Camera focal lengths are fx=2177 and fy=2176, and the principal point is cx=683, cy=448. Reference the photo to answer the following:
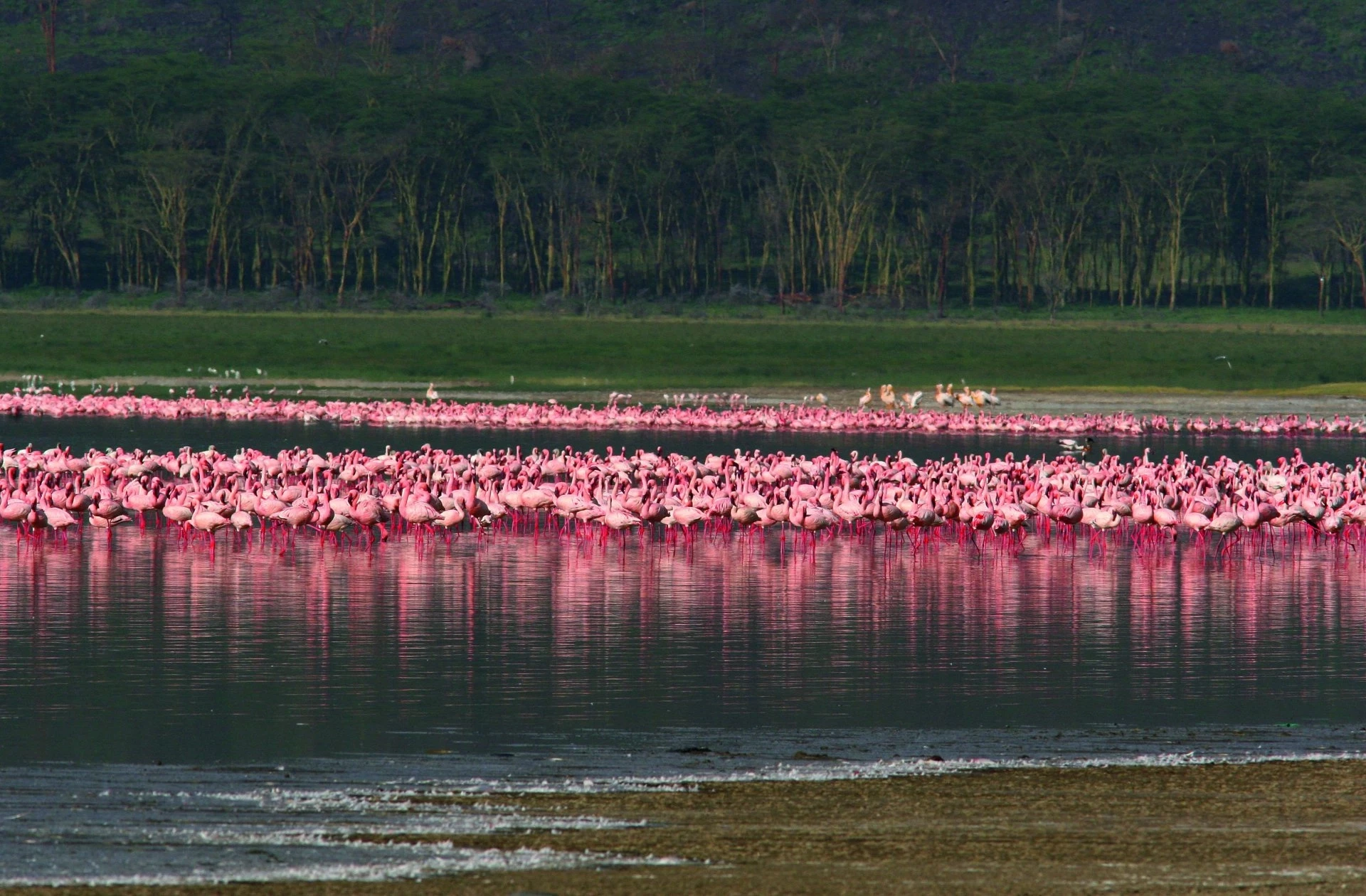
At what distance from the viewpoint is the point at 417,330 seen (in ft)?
243

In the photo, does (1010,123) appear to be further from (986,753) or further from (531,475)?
(986,753)

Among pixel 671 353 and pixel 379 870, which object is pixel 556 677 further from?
pixel 671 353

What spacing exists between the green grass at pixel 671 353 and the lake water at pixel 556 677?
3475cm

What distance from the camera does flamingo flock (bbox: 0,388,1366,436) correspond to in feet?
128

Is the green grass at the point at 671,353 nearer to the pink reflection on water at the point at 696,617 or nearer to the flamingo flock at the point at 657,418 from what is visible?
the flamingo flock at the point at 657,418

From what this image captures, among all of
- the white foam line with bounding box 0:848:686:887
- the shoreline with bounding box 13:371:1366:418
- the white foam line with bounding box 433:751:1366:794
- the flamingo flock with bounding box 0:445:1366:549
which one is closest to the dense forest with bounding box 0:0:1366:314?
the shoreline with bounding box 13:371:1366:418

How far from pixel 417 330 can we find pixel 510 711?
63.5 meters

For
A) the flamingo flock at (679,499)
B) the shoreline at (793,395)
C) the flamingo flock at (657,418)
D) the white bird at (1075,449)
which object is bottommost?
the flamingo flock at (679,499)

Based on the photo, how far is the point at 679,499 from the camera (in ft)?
68.0

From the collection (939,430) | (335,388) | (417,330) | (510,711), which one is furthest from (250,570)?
(417,330)

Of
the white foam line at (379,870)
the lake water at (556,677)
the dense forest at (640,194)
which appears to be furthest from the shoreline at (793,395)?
the dense forest at (640,194)

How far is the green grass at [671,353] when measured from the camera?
56.2 m

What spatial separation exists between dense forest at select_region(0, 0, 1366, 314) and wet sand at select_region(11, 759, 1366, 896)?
86.2 metres

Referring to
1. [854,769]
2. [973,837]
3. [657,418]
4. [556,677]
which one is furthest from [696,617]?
[657,418]
